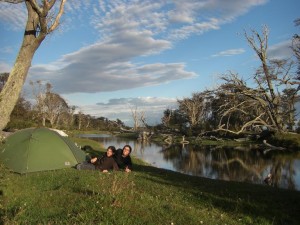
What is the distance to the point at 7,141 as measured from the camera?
57.3 feet

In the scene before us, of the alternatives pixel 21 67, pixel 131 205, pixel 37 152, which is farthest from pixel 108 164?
pixel 131 205

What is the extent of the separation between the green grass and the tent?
3484 millimetres

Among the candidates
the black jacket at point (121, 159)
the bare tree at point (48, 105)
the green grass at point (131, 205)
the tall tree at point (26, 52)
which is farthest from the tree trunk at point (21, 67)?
the bare tree at point (48, 105)

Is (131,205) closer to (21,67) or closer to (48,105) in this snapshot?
(21,67)

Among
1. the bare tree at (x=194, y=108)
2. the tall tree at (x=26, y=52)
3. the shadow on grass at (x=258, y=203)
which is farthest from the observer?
the bare tree at (x=194, y=108)

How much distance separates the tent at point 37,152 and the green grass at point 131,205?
11.4 feet

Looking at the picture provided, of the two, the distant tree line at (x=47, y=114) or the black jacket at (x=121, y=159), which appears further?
the distant tree line at (x=47, y=114)

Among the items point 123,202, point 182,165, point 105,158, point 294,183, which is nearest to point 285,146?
point 182,165

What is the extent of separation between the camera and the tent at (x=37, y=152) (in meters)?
15.8

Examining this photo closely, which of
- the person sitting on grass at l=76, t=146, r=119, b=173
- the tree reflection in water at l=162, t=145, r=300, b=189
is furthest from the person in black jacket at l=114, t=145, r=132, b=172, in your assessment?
the tree reflection in water at l=162, t=145, r=300, b=189

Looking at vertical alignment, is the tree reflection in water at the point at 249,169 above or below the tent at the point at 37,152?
below

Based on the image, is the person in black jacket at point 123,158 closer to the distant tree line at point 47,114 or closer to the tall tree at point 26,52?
the tall tree at point 26,52

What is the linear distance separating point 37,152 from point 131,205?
9269 millimetres

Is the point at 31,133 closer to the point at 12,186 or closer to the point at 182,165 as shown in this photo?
the point at 12,186
